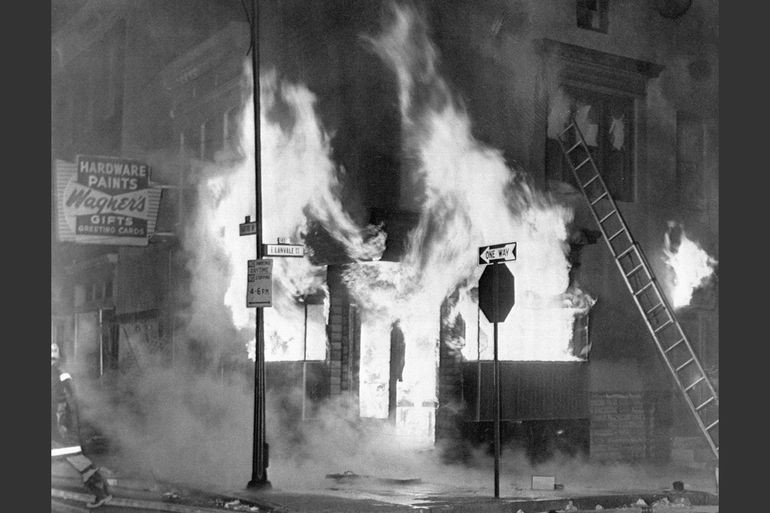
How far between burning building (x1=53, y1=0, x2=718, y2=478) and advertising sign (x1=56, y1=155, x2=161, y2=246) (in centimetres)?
11

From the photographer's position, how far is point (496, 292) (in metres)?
10.6

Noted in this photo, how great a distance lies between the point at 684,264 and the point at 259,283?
189 inches

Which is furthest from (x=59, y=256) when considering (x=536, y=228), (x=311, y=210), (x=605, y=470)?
(x=605, y=470)

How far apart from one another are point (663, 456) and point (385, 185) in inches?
164

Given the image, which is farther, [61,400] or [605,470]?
[605,470]

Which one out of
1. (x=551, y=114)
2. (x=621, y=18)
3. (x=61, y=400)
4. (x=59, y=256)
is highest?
(x=621, y=18)

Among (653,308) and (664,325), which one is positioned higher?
(653,308)

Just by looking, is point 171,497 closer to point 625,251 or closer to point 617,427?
point 617,427

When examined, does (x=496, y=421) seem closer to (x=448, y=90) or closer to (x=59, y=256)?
(x=448, y=90)

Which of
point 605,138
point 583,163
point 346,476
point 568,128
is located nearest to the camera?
point 346,476

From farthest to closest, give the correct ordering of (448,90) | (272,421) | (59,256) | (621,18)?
(621,18)
(448,90)
(272,421)
(59,256)

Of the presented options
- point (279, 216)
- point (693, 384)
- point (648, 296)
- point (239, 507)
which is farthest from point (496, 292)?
point (239, 507)

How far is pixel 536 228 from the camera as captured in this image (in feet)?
37.1

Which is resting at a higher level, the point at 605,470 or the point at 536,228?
the point at 536,228
